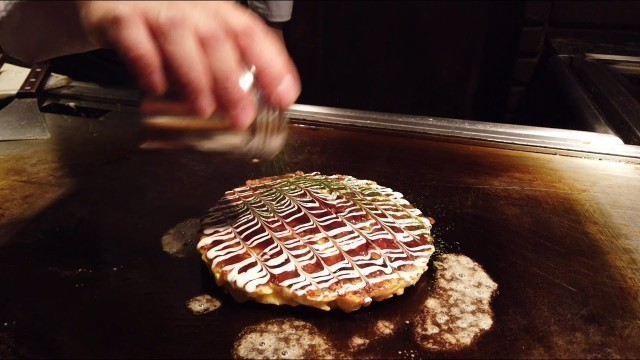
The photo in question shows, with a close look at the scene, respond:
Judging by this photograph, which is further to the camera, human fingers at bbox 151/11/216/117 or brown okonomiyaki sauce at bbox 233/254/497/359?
brown okonomiyaki sauce at bbox 233/254/497/359

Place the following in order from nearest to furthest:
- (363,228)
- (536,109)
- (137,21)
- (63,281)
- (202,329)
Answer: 1. (137,21)
2. (202,329)
3. (63,281)
4. (363,228)
5. (536,109)

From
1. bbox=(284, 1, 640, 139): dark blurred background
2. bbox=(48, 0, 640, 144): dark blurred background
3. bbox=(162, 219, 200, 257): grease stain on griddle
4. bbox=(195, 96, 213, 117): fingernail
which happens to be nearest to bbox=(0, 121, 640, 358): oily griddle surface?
bbox=(162, 219, 200, 257): grease stain on griddle

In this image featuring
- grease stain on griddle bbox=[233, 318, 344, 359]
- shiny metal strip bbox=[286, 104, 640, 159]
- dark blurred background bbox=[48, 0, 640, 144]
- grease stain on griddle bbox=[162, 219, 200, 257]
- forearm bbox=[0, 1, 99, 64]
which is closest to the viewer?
grease stain on griddle bbox=[233, 318, 344, 359]

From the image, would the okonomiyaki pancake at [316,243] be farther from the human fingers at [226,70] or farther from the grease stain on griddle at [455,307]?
the human fingers at [226,70]

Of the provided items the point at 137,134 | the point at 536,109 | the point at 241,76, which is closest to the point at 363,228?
the point at 241,76

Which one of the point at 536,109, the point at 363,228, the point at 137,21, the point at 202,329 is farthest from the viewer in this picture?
the point at 536,109

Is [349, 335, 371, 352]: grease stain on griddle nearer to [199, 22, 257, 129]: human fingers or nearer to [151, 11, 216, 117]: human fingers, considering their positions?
[199, 22, 257, 129]: human fingers

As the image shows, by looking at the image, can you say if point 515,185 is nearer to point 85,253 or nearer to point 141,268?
point 141,268
